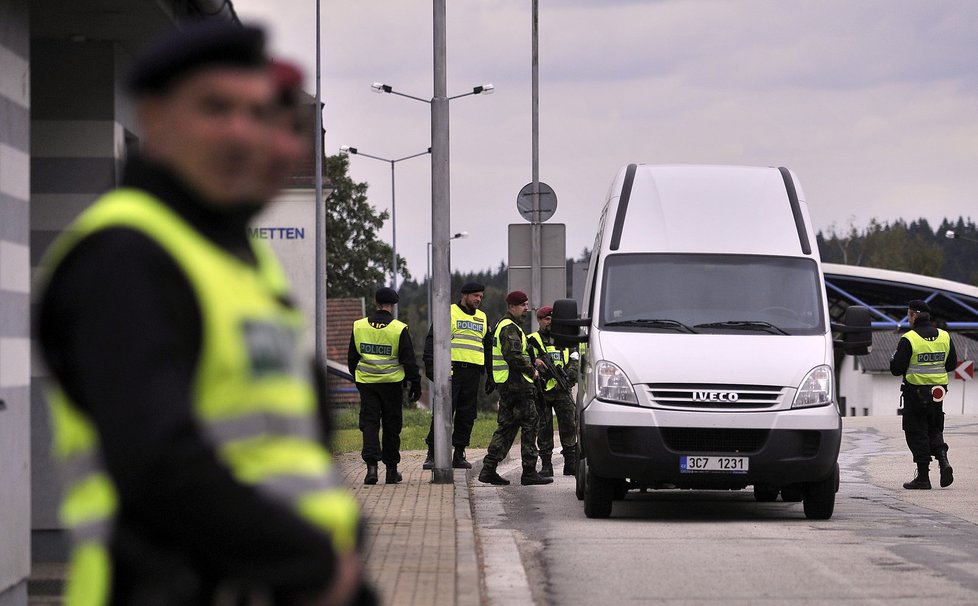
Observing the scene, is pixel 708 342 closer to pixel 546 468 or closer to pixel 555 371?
pixel 555 371

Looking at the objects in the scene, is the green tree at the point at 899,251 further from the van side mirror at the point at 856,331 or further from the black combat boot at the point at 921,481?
the van side mirror at the point at 856,331

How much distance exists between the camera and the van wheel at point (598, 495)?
40.3 ft

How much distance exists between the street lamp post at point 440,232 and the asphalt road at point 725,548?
0.82m

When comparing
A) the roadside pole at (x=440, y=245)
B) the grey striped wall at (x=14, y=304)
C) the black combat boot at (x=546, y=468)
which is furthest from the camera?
the black combat boot at (x=546, y=468)

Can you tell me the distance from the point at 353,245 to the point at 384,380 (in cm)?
6917

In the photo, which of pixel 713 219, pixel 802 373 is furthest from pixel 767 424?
pixel 713 219

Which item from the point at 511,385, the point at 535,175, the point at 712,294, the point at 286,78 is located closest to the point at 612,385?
the point at 712,294

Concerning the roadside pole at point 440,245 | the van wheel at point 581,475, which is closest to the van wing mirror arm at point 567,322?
the van wheel at point 581,475

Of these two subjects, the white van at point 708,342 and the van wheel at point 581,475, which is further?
the van wheel at point 581,475

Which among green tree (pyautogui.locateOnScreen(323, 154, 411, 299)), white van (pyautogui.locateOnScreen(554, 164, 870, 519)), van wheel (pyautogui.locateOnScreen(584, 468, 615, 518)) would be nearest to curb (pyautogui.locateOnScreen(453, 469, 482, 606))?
van wheel (pyautogui.locateOnScreen(584, 468, 615, 518))

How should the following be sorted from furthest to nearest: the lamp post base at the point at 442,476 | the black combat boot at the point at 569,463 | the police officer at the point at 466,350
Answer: the black combat boot at the point at 569,463 → the police officer at the point at 466,350 → the lamp post base at the point at 442,476

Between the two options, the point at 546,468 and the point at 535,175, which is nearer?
the point at 546,468

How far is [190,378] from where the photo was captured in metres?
2.09

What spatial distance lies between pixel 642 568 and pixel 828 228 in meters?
136
